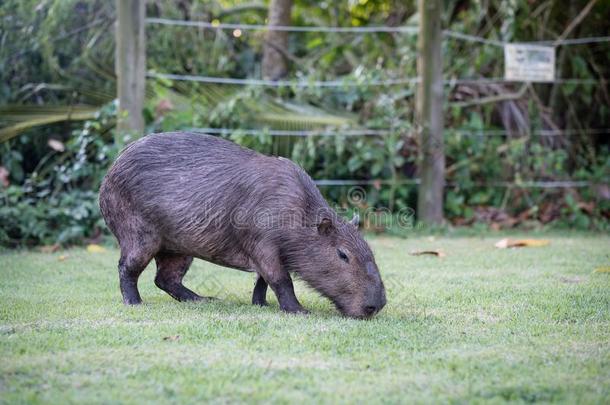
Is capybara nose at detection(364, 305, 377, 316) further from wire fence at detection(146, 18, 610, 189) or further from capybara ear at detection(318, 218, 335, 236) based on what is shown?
wire fence at detection(146, 18, 610, 189)

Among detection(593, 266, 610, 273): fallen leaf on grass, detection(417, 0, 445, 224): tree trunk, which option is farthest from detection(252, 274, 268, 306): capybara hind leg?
detection(417, 0, 445, 224): tree trunk

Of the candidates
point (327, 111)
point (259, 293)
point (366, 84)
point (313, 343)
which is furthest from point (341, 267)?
point (327, 111)

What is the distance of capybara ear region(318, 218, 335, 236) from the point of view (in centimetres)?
458

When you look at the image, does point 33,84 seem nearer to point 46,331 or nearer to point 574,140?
point 46,331

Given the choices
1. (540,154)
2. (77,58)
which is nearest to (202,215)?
(77,58)

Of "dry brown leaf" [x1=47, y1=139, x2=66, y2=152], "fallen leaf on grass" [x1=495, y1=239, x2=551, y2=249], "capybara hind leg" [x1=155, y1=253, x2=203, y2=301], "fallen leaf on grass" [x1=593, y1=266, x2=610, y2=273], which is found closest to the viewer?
"capybara hind leg" [x1=155, y1=253, x2=203, y2=301]

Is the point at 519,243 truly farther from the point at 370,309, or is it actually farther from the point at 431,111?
the point at 370,309

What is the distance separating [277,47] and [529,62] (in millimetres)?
2917

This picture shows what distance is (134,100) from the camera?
777 cm

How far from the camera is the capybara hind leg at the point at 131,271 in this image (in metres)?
4.87

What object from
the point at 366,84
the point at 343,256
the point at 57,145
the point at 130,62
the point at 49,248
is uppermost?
the point at 130,62

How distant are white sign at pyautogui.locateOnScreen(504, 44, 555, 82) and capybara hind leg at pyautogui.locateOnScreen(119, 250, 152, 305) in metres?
5.44

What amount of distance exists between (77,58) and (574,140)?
583 centimetres

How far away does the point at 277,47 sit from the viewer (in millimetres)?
9867
